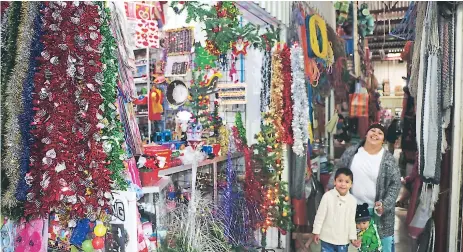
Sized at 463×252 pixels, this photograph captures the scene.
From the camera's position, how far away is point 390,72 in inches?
531

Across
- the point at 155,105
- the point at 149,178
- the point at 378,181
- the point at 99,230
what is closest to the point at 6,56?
→ the point at 99,230

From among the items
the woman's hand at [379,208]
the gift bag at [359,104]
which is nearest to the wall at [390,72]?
the gift bag at [359,104]

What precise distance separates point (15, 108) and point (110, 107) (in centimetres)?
43

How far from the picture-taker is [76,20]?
1.78 metres

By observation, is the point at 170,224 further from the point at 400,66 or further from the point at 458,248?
the point at 400,66

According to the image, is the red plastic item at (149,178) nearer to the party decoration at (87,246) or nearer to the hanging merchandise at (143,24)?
the party decoration at (87,246)

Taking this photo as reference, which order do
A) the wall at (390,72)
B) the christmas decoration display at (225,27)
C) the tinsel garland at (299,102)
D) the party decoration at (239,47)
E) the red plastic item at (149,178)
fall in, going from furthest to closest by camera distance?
the wall at (390,72), the party decoration at (239,47), the christmas decoration display at (225,27), the tinsel garland at (299,102), the red plastic item at (149,178)

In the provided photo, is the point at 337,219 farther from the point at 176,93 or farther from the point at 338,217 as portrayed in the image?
the point at 176,93

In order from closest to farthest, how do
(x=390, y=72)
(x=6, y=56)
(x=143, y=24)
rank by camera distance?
1. (x=6, y=56)
2. (x=143, y=24)
3. (x=390, y=72)

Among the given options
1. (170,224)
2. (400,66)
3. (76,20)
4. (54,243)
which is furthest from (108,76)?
(400,66)

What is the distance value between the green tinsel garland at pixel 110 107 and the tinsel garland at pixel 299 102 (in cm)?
224

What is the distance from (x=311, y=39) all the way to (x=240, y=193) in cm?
190

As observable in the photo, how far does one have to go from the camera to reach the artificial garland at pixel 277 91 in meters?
3.95

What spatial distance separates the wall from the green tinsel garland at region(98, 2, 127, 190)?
41.6ft
